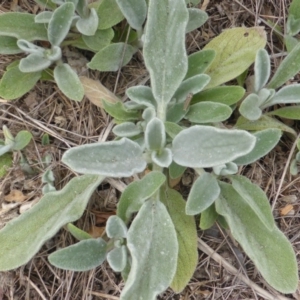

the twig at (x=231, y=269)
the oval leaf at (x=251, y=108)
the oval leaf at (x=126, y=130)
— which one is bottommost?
the twig at (x=231, y=269)

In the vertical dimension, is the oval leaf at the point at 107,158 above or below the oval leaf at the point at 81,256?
above

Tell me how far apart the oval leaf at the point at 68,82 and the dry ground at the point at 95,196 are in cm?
11

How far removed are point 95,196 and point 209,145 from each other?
19.4 inches

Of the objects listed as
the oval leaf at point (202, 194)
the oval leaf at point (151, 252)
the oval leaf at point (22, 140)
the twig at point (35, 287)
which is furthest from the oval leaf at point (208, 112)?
the twig at point (35, 287)

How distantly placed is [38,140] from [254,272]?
0.79 meters

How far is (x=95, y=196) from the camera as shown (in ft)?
4.90

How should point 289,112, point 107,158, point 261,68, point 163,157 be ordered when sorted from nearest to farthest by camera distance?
point 107,158 → point 163,157 → point 261,68 → point 289,112

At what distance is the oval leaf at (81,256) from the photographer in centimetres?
126

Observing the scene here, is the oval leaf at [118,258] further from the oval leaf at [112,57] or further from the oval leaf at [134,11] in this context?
the oval leaf at [134,11]

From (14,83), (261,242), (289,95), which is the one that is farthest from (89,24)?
(261,242)

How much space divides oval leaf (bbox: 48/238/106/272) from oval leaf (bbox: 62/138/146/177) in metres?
0.27

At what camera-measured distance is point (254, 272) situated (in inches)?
58.1

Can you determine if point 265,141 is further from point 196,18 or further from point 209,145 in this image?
point 196,18

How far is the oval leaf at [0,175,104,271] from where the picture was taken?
1308mm
